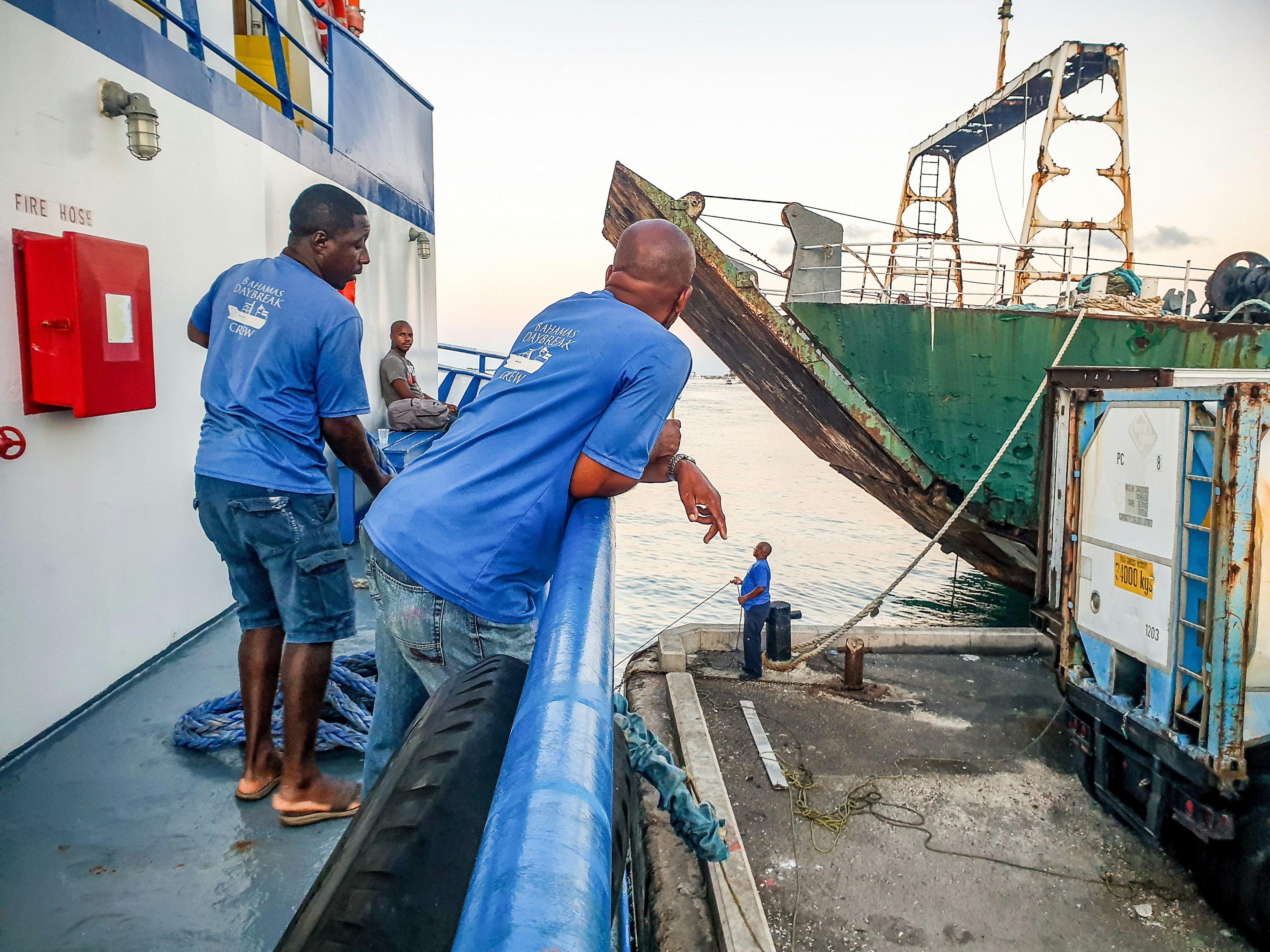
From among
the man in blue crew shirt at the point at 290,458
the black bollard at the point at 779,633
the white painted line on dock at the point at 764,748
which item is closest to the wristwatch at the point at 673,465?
the man in blue crew shirt at the point at 290,458

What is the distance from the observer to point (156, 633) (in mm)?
4117

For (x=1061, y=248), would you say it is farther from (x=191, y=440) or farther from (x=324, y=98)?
(x=191, y=440)

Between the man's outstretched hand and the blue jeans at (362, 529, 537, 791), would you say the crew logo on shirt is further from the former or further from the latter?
the man's outstretched hand

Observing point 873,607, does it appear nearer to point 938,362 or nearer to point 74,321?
point 938,362

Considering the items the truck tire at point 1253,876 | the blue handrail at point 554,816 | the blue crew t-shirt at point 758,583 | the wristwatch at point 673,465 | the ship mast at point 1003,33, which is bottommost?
the truck tire at point 1253,876

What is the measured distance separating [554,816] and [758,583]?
6.15 m

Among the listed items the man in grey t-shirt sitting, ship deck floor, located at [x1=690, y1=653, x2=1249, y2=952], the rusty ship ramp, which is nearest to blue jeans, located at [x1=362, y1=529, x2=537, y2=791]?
ship deck floor, located at [x1=690, y1=653, x2=1249, y2=952]

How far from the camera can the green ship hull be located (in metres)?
8.25

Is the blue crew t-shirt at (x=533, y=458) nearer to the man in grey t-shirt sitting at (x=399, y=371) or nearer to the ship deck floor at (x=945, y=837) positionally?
the ship deck floor at (x=945, y=837)

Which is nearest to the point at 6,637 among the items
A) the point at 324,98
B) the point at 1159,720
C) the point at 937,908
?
the point at 937,908

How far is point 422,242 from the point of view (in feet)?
29.7

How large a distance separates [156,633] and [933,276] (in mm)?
7495

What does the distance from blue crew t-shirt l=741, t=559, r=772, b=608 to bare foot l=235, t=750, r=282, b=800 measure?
4396mm

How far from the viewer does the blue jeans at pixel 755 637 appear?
6770 millimetres
